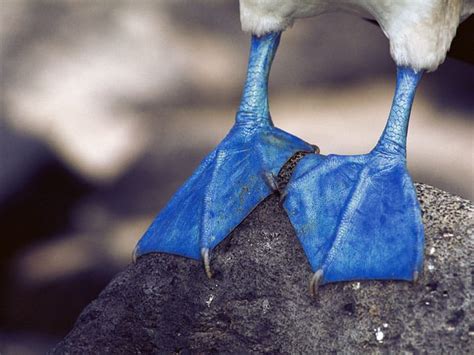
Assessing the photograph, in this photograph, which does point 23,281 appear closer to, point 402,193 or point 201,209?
point 201,209

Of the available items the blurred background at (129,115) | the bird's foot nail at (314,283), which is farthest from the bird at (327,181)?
the blurred background at (129,115)

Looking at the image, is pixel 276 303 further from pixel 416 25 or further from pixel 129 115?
pixel 129 115

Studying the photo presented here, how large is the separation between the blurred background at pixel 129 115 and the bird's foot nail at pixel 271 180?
889mm

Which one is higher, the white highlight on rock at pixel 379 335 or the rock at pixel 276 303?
the rock at pixel 276 303

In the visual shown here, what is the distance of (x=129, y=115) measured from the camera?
2.17 metres

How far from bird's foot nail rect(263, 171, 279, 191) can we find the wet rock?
2 centimetres

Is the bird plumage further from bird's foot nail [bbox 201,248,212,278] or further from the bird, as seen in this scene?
bird's foot nail [bbox 201,248,212,278]

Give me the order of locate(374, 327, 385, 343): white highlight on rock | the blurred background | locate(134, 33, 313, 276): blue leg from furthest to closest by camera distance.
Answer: the blurred background → locate(134, 33, 313, 276): blue leg → locate(374, 327, 385, 343): white highlight on rock

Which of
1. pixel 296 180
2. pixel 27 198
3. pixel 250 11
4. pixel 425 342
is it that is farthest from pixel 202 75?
pixel 425 342

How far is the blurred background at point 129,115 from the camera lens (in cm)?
214

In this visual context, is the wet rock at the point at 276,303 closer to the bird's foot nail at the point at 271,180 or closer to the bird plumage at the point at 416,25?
the bird's foot nail at the point at 271,180

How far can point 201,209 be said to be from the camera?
50.8 inches

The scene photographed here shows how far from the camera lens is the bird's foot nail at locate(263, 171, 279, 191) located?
1.28 metres

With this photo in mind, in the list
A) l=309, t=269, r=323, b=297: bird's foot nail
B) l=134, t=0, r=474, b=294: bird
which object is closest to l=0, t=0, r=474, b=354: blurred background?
l=134, t=0, r=474, b=294: bird
